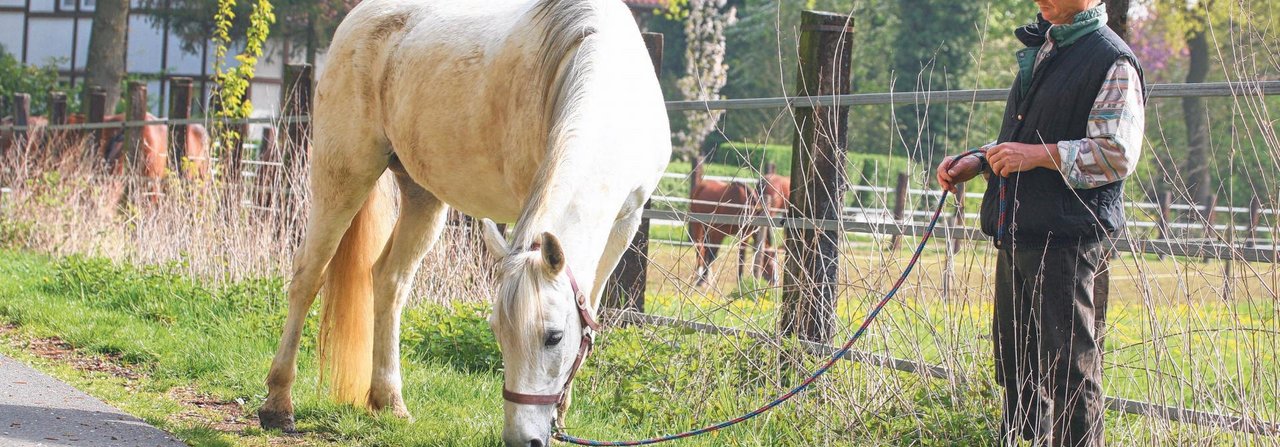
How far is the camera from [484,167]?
436 centimetres

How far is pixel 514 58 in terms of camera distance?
13.9ft

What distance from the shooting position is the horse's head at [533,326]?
3.05 m

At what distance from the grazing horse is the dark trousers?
1.06 m

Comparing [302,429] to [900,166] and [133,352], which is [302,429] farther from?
[900,166]

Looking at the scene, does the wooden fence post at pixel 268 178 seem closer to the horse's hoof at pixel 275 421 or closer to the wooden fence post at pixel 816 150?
the horse's hoof at pixel 275 421

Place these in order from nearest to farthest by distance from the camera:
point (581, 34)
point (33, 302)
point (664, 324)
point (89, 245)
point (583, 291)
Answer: point (583, 291), point (581, 34), point (664, 324), point (33, 302), point (89, 245)

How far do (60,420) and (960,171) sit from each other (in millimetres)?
3231

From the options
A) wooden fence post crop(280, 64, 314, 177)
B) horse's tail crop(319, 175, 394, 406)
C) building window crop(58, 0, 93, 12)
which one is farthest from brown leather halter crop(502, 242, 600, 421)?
building window crop(58, 0, 93, 12)

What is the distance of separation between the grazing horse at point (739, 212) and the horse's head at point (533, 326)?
126 cm

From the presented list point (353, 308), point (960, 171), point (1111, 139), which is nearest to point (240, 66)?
point (353, 308)

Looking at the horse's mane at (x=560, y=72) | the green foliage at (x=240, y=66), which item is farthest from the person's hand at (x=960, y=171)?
the green foliage at (x=240, y=66)

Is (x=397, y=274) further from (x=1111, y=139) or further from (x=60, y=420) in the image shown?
(x=1111, y=139)

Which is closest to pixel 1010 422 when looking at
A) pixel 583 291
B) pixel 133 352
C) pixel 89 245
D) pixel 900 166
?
pixel 583 291

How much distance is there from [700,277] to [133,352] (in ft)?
9.21
